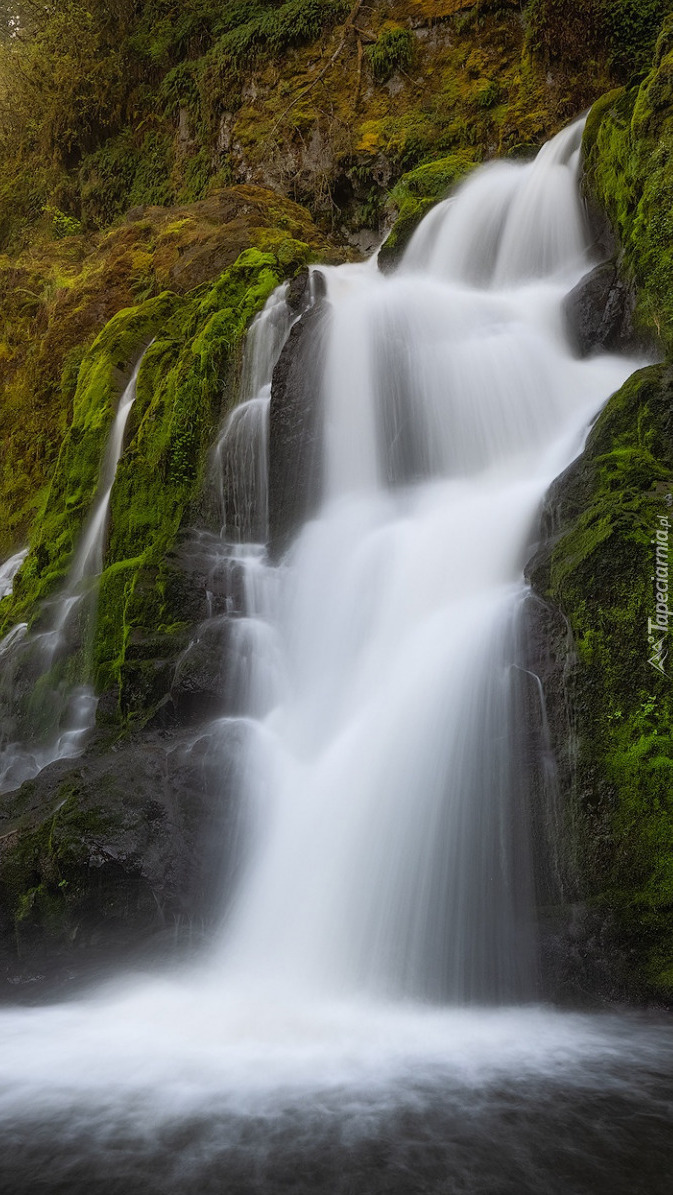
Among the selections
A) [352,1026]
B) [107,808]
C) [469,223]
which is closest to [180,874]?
[107,808]

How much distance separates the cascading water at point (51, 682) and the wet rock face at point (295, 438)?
7.67 feet

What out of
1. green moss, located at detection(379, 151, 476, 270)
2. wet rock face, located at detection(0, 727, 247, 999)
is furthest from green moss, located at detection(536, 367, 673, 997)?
green moss, located at detection(379, 151, 476, 270)

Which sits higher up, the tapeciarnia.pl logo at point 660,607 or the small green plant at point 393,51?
the small green plant at point 393,51

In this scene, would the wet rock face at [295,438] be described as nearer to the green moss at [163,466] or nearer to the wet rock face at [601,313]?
the green moss at [163,466]

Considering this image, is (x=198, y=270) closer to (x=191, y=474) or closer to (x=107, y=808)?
(x=191, y=474)

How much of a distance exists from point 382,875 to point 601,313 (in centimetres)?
664

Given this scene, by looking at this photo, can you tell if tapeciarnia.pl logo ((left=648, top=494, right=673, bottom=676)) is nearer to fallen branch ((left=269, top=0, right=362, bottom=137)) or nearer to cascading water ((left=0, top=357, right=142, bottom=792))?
cascading water ((left=0, top=357, right=142, bottom=792))

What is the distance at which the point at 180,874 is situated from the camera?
578 centimetres

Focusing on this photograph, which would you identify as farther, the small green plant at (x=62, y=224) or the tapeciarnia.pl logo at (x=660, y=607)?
the small green plant at (x=62, y=224)

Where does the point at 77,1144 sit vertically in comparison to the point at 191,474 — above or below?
below

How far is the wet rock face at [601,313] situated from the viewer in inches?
339

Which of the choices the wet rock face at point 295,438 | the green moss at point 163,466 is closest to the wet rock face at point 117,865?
the green moss at point 163,466

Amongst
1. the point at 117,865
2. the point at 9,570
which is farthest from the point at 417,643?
the point at 9,570

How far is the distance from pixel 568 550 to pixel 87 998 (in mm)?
4119
